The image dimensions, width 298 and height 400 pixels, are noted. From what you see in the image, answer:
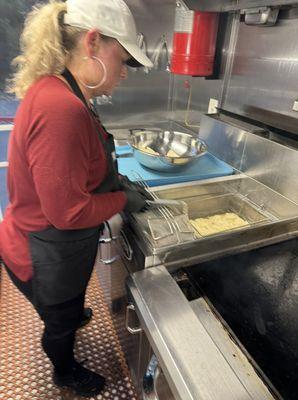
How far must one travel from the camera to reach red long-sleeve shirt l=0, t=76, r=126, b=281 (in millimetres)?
650

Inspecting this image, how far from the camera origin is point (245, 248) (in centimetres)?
99

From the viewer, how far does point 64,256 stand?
2.85ft

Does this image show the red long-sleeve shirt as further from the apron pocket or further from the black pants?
the black pants

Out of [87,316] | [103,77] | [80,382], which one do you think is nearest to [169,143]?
[103,77]

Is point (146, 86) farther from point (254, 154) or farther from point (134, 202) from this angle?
point (134, 202)

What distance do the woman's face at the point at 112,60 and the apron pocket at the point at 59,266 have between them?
469mm

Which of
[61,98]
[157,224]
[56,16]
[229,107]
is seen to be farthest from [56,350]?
[229,107]

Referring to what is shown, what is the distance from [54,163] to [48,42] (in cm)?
32

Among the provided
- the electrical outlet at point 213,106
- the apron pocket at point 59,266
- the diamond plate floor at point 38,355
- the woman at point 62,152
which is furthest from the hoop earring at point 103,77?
the diamond plate floor at point 38,355

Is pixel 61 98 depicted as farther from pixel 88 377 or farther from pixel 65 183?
pixel 88 377

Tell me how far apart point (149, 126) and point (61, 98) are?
1555 millimetres

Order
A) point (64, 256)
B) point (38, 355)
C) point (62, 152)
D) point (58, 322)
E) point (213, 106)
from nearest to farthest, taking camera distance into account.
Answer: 1. point (62, 152)
2. point (64, 256)
3. point (58, 322)
4. point (38, 355)
5. point (213, 106)

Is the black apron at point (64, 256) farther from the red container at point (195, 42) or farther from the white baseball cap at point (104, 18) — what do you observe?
the red container at point (195, 42)

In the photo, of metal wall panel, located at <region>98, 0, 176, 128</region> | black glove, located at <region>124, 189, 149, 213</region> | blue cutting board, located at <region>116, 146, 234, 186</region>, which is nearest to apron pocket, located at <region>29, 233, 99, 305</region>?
black glove, located at <region>124, 189, 149, 213</region>
